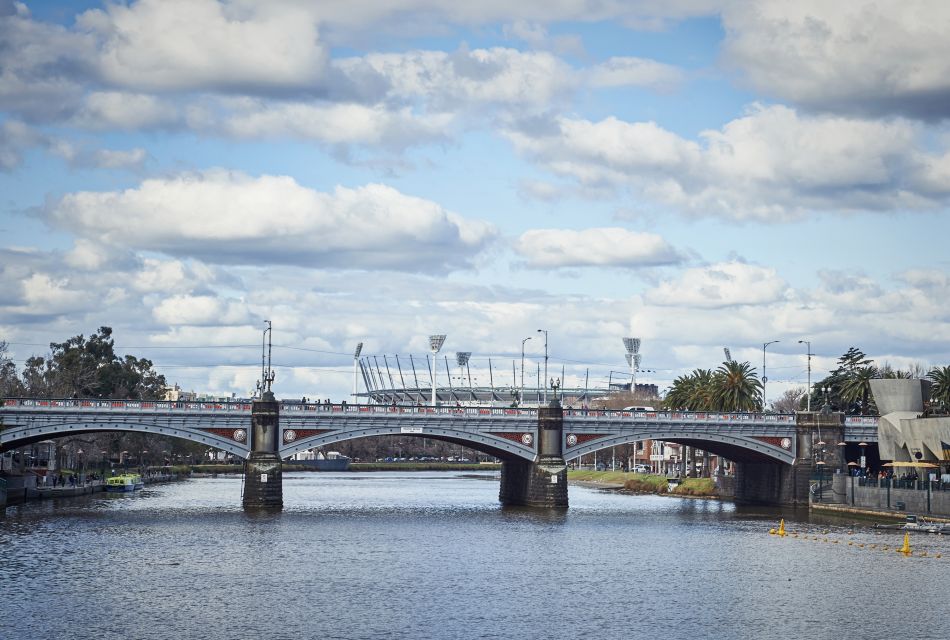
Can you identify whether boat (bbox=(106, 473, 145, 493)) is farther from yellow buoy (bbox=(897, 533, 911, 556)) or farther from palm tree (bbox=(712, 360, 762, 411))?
yellow buoy (bbox=(897, 533, 911, 556))

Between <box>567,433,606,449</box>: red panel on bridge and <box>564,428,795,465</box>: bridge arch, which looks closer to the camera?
<box>567,433,606,449</box>: red panel on bridge

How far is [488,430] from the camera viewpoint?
399 ft

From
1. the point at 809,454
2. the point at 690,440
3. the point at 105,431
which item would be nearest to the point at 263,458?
the point at 105,431

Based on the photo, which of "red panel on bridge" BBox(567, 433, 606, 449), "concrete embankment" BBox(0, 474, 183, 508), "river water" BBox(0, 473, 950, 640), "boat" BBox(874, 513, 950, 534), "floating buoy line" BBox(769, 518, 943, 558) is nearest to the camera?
"river water" BBox(0, 473, 950, 640)

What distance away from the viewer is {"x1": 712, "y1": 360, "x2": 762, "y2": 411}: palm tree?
149m

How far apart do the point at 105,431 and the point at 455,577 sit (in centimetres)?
5095

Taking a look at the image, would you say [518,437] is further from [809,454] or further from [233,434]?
[809,454]

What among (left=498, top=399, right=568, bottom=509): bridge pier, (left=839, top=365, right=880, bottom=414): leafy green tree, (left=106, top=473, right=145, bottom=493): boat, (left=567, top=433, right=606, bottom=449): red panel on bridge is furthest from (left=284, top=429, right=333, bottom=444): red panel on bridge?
(left=839, top=365, right=880, bottom=414): leafy green tree

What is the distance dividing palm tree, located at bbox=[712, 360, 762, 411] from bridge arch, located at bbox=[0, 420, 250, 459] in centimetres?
6006

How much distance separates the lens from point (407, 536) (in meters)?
95.8

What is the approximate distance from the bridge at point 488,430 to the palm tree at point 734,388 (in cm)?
1046

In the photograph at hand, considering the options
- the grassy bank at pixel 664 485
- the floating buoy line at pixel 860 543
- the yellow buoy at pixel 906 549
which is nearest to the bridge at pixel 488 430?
the grassy bank at pixel 664 485

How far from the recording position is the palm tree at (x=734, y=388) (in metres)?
149

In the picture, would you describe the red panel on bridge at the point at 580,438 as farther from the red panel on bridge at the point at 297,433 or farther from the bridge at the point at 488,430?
the red panel on bridge at the point at 297,433
